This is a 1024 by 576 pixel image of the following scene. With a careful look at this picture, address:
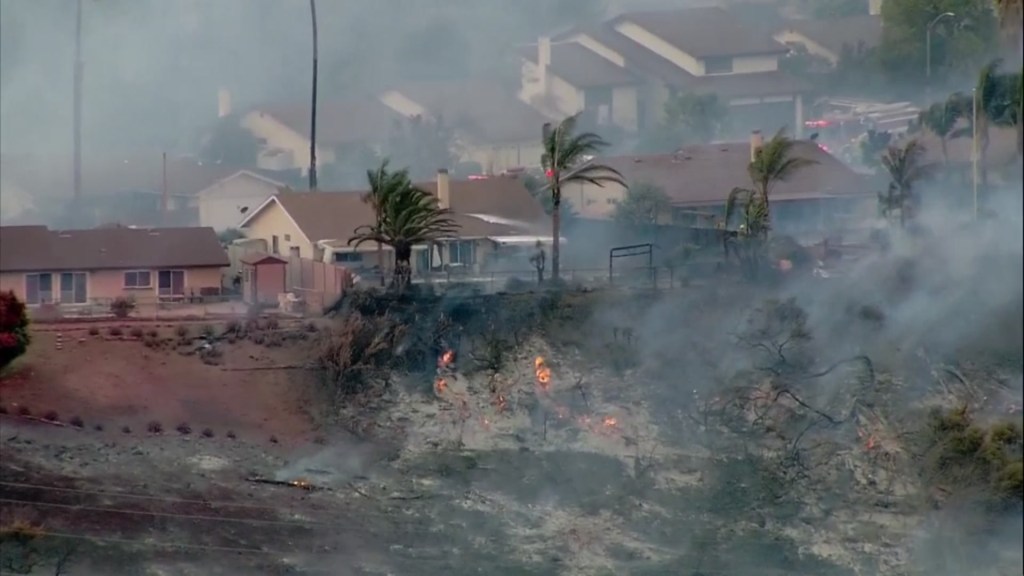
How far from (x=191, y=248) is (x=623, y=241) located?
11302 mm

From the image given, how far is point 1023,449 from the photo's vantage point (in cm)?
1358

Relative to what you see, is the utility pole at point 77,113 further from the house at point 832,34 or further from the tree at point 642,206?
the house at point 832,34

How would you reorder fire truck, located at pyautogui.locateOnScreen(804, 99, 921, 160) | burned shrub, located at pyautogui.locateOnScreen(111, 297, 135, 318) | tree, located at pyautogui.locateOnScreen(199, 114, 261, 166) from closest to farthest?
1. burned shrub, located at pyautogui.locateOnScreen(111, 297, 135, 318)
2. fire truck, located at pyautogui.locateOnScreen(804, 99, 921, 160)
3. tree, located at pyautogui.locateOnScreen(199, 114, 261, 166)

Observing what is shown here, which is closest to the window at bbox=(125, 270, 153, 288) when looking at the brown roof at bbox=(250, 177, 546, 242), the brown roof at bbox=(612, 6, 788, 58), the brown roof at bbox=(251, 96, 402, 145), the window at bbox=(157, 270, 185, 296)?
the window at bbox=(157, 270, 185, 296)

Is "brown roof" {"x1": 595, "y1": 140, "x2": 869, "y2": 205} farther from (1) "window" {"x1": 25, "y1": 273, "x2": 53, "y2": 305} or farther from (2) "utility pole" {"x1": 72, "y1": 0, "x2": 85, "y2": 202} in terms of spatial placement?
(1) "window" {"x1": 25, "y1": 273, "x2": 53, "y2": 305}

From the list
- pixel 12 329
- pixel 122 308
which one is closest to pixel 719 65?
pixel 122 308

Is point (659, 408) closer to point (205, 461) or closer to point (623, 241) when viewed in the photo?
Result: point (205, 461)

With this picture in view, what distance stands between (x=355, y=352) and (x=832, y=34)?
46081 mm

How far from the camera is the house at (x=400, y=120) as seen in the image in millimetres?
62438

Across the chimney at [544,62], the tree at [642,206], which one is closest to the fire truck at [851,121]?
the chimney at [544,62]

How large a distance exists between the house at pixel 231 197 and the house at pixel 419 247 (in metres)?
8.10

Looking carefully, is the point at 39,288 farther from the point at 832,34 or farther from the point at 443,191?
the point at 832,34

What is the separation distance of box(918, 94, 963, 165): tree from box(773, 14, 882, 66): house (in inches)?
880

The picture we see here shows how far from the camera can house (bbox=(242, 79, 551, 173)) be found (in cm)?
6244
